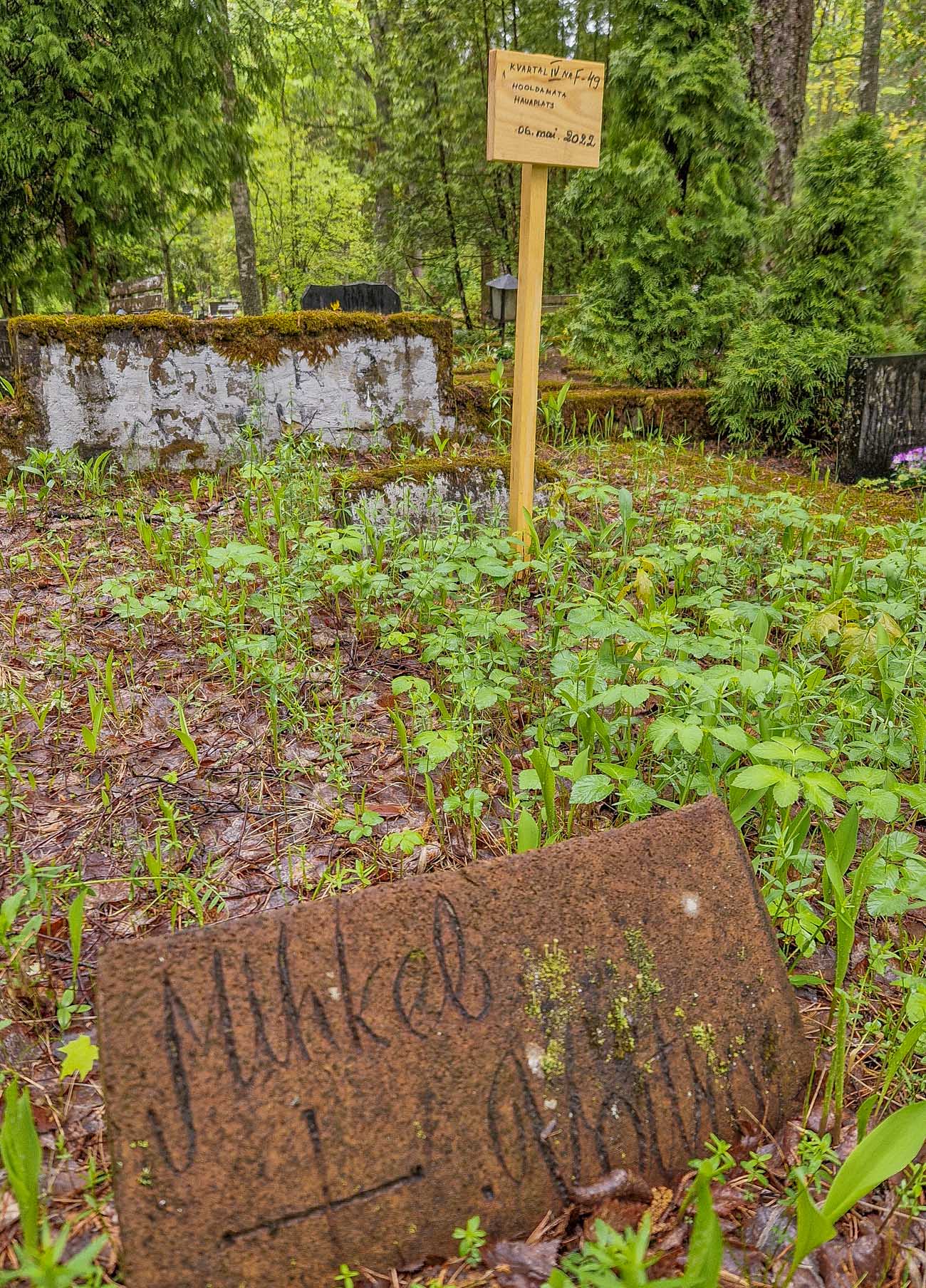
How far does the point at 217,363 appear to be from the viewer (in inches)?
190

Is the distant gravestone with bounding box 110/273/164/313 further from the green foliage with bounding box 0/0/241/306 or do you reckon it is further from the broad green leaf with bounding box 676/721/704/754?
the broad green leaf with bounding box 676/721/704/754

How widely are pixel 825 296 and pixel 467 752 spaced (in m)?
5.92

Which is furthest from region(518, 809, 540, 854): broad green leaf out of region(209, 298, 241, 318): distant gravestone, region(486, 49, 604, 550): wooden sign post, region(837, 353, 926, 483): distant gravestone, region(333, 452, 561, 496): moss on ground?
region(209, 298, 241, 318): distant gravestone

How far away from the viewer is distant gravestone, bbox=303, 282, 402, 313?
757 cm

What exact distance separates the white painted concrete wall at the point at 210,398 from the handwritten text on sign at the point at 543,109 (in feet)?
6.64

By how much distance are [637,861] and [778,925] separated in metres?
0.58

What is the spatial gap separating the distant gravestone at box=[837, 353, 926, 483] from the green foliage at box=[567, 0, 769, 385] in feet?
6.21

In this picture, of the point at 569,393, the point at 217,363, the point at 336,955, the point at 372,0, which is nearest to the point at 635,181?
the point at 569,393

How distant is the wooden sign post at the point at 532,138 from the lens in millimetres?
3041

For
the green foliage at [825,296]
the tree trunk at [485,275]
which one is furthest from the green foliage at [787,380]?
the tree trunk at [485,275]

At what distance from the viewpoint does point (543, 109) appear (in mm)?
3125

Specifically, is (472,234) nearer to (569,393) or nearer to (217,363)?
(569,393)

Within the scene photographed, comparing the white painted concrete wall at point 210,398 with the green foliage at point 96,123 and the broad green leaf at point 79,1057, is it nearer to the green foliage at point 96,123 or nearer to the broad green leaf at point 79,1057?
the broad green leaf at point 79,1057

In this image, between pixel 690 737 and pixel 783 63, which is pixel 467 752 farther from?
pixel 783 63
